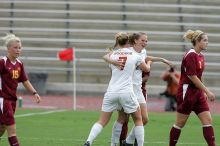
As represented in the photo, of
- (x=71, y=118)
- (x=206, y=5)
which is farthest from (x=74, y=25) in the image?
(x=71, y=118)

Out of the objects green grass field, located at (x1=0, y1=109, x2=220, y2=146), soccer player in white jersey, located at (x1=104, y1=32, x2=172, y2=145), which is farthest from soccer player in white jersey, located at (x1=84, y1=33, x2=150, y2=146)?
green grass field, located at (x1=0, y1=109, x2=220, y2=146)

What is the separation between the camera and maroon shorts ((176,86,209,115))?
35.2 ft

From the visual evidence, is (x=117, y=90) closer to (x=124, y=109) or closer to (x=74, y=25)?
(x=124, y=109)

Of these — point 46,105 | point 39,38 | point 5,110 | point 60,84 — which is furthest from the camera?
point 39,38

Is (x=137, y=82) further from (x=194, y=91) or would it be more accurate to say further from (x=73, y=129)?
(x=73, y=129)

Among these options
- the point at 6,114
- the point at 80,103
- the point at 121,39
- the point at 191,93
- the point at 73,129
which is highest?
the point at 121,39

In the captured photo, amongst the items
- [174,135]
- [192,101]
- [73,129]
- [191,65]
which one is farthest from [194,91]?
[73,129]

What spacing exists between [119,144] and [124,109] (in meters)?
1.42

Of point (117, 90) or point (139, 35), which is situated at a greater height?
point (139, 35)

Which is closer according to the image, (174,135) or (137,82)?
(174,135)

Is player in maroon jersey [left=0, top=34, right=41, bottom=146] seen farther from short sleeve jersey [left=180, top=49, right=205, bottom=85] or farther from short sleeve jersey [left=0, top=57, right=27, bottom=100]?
short sleeve jersey [left=180, top=49, right=205, bottom=85]

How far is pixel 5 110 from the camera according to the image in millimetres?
10273

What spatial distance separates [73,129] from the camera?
15.5 m

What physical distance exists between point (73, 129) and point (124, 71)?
5097 mm
